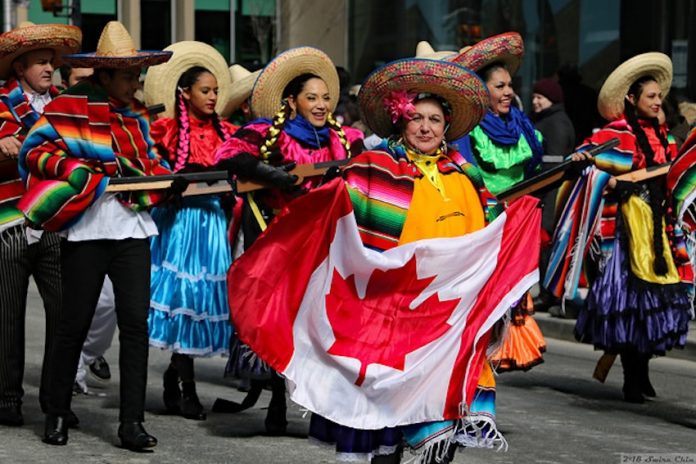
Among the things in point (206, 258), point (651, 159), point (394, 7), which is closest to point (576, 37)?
point (394, 7)

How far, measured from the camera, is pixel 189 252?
9.79m

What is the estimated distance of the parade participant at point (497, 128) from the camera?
9539 millimetres

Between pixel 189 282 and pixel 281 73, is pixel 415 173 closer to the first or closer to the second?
pixel 281 73

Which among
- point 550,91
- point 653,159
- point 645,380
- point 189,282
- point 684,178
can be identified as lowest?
point 645,380

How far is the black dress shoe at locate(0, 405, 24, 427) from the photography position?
9.05 metres

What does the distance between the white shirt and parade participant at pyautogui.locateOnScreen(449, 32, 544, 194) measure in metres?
2.03

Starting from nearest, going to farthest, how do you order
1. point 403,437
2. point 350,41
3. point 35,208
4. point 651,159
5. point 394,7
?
point 403,437
point 35,208
point 651,159
point 394,7
point 350,41

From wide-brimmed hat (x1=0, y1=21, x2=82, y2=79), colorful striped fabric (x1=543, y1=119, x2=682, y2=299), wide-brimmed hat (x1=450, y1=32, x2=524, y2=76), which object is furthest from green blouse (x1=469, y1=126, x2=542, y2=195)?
wide-brimmed hat (x1=0, y1=21, x2=82, y2=79)

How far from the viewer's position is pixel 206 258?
9.82m

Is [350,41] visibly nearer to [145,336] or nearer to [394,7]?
[394,7]

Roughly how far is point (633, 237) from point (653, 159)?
0.51 meters

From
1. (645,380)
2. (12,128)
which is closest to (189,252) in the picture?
(12,128)

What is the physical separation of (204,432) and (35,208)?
63.5 inches

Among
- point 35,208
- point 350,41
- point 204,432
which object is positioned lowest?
point 204,432
